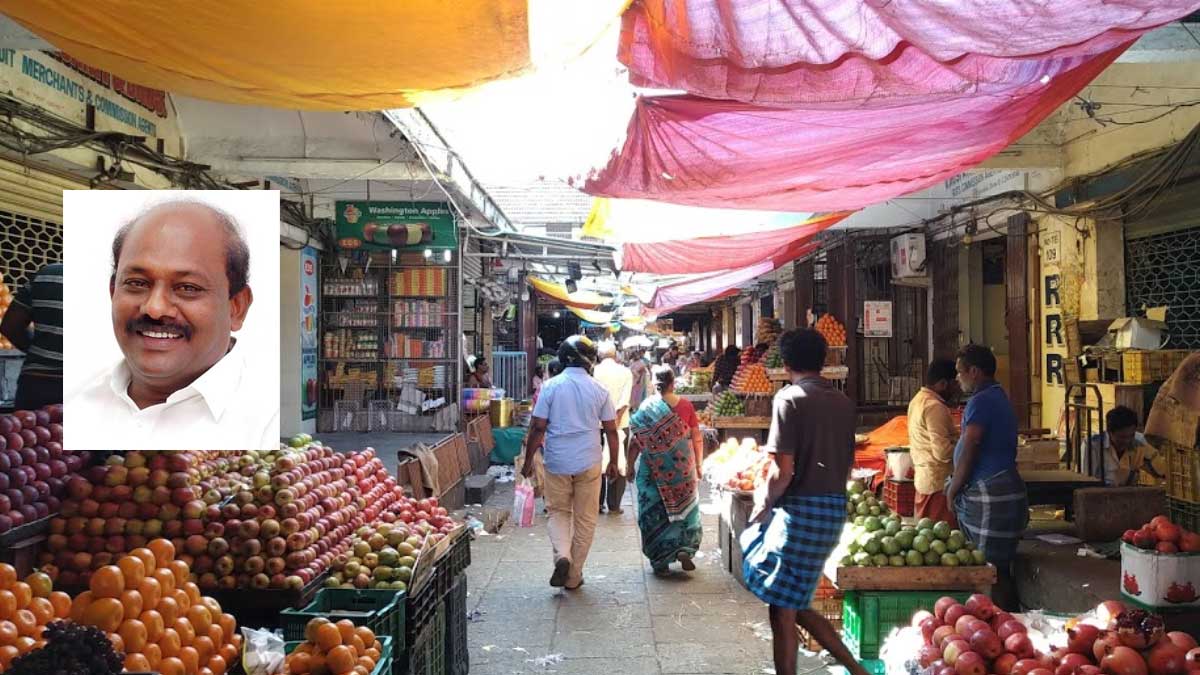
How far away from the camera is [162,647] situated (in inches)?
117

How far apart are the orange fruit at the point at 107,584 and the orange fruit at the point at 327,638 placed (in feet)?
2.32

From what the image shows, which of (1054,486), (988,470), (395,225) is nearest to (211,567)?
(988,470)

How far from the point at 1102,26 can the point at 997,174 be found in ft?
26.0

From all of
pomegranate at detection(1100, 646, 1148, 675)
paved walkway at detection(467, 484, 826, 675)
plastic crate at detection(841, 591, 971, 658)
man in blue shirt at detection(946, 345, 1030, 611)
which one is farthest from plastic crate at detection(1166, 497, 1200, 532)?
pomegranate at detection(1100, 646, 1148, 675)

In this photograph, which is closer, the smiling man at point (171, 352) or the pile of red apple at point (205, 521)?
the smiling man at point (171, 352)

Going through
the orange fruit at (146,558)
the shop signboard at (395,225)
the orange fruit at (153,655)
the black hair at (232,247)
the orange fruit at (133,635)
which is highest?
the shop signboard at (395,225)

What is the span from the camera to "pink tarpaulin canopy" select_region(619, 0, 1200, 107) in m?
2.61

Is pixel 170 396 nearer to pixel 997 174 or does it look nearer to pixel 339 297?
pixel 997 174

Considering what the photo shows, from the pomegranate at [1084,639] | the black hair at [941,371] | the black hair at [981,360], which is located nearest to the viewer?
the pomegranate at [1084,639]

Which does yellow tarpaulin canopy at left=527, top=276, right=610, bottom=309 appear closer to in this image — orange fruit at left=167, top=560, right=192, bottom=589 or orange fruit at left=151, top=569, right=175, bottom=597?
orange fruit at left=167, top=560, right=192, bottom=589

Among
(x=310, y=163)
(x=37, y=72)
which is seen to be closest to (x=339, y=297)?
(x=310, y=163)

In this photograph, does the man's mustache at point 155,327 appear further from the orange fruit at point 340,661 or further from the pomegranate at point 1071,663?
the pomegranate at point 1071,663

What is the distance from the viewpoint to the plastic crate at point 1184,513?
6195mm

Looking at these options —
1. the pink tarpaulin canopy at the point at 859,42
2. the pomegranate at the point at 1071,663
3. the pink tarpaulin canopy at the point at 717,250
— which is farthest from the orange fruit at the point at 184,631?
the pink tarpaulin canopy at the point at 717,250
